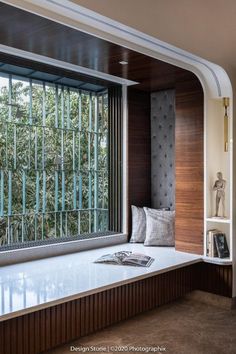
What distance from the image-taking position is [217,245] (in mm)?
3984

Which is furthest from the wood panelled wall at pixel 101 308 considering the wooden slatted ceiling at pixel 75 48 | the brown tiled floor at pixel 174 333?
the wooden slatted ceiling at pixel 75 48

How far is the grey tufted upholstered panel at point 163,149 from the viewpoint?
485 centimetres

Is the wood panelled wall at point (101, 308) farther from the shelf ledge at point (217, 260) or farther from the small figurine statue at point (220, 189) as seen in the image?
the small figurine statue at point (220, 189)

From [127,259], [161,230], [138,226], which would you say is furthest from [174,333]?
[138,226]

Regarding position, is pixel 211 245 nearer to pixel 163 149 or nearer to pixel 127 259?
pixel 127 259

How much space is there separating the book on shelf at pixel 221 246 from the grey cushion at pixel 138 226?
100cm

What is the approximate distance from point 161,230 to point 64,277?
63.8 inches

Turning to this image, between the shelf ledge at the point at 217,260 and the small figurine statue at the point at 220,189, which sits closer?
the shelf ledge at the point at 217,260

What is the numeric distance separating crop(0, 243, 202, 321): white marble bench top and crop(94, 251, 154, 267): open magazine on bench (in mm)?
76

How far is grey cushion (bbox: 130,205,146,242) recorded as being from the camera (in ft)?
15.5

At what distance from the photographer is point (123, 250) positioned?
430 centimetres

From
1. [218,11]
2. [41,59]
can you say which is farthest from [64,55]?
[218,11]

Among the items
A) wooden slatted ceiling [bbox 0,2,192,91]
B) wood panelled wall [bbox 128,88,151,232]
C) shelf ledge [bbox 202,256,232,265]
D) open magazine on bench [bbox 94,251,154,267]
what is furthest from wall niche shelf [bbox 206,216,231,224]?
wooden slatted ceiling [bbox 0,2,192,91]

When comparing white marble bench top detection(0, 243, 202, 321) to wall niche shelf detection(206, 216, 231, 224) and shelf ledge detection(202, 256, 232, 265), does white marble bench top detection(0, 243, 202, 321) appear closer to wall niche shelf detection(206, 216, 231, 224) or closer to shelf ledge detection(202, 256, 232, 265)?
shelf ledge detection(202, 256, 232, 265)
